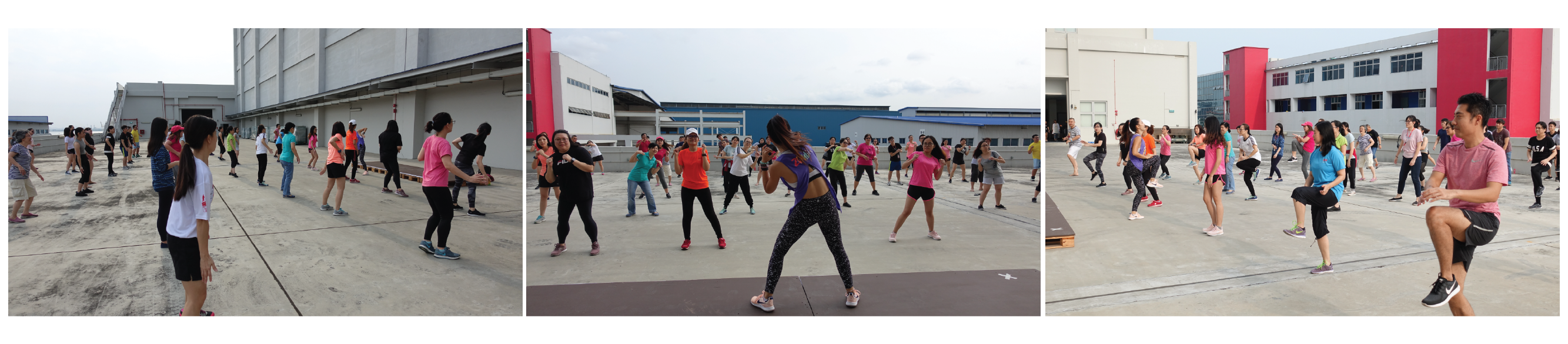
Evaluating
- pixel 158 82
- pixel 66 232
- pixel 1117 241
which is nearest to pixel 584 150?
pixel 158 82

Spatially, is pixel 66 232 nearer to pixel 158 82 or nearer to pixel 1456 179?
pixel 158 82

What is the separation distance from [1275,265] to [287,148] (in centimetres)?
828

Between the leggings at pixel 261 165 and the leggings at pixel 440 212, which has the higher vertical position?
the leggings at pixel 261 165

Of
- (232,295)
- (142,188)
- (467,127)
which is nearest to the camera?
(232,295)

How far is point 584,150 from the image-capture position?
15.0ft

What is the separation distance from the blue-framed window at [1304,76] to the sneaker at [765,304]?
32054mm

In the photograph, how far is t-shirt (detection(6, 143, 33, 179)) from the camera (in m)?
4.00

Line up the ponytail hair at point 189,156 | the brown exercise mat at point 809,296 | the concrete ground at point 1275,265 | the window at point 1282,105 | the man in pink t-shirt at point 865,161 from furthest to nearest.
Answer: the window at point 1282,105, the man in pink t-shirt at point 865,161, the concrete ground at point 1275,265, the brown exercise mat at point 809,296, the ponytail hair at point 189,156

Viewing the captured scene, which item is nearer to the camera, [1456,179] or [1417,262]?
[1456,179]

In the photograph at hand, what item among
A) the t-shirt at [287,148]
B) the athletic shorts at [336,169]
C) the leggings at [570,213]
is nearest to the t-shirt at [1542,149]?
the leggings at [570,213]

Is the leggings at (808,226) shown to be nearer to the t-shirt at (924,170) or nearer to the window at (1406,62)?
the t-shirt at (924,170)

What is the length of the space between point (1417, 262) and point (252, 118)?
8510 millimetres

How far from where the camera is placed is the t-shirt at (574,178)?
4477 millimetres

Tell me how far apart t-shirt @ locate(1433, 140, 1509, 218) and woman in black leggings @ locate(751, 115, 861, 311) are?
9.22 ft
